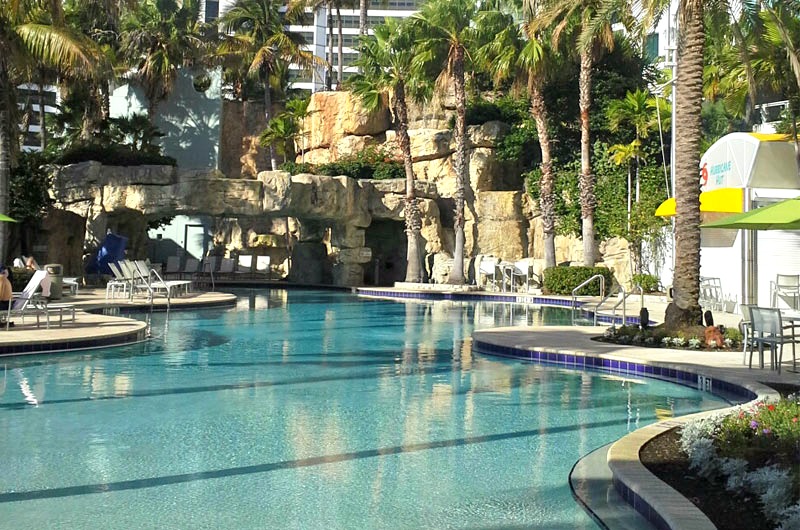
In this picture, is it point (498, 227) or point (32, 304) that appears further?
point (498, 227)

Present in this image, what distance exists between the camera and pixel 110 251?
26.2 meters

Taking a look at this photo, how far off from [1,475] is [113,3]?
652 inches

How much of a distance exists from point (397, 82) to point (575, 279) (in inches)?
368

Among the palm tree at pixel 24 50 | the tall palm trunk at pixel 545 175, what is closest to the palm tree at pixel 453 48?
the tall palm trunk at pixel 545 175

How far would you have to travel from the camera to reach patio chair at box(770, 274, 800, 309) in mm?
17031

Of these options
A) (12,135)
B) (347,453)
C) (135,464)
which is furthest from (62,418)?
→ (12,135)

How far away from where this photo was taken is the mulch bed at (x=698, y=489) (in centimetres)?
479

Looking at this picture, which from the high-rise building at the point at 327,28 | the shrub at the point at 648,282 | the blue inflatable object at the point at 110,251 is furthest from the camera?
the high-rise building at the point at 327,28

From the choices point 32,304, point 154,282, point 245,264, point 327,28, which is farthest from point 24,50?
point 327,28

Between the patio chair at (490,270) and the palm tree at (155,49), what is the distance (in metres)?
15.5

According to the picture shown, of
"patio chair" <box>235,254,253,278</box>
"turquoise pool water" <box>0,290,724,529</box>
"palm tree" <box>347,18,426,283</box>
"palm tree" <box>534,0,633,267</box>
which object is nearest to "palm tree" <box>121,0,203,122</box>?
"patio chair" <box>235,254,253,278</box>

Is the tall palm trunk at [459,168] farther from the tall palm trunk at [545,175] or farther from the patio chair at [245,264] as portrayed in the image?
the patio chair at [245,264]

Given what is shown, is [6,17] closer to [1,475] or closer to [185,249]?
[1,475]

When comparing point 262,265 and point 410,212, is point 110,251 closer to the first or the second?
point 410,212
